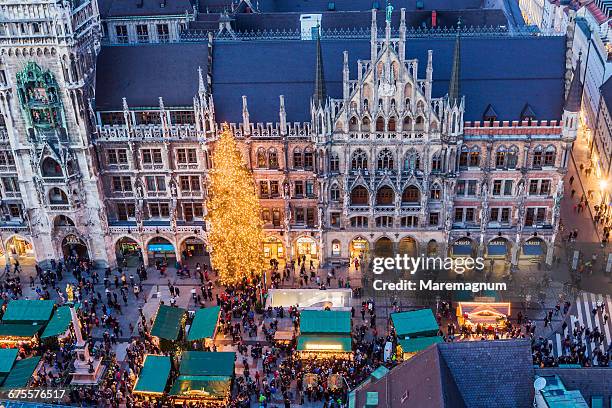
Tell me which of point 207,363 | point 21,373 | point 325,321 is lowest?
point 21,373

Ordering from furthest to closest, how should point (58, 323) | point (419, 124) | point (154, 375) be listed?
point (419, 124) < point (58, 323) < point (154, 375)

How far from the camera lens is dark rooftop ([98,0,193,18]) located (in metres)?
113

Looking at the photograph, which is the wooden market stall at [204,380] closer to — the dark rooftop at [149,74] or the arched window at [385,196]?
the arched window at [385,196]

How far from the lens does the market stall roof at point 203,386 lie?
65.1 meters

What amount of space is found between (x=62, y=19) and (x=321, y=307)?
39.8 meters

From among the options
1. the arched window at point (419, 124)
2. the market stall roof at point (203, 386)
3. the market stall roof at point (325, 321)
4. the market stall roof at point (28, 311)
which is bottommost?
the market stall roof at point (203, 386)

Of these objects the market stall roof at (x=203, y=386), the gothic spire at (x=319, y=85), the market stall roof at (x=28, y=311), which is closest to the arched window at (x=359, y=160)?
the gothic spire at (x=319, y=85)

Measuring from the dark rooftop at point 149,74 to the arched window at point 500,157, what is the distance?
111 feet

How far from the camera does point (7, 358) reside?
69562mm

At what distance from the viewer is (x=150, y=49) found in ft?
276

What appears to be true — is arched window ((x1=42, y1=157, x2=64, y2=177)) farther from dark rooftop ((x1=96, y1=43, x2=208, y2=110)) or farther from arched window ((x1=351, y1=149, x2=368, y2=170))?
arched window ((x1=351, y1=149, x2=368, y2=170))

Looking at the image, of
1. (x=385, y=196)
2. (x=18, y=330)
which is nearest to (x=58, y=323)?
(x=18, y=330)

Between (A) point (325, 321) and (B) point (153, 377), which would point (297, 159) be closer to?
(A) point (325, 321)

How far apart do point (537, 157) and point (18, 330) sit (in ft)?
189
